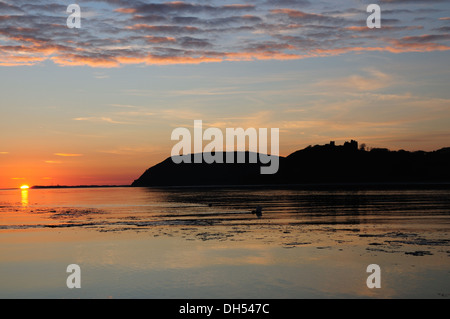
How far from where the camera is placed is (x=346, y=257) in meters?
25.6

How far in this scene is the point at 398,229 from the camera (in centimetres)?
3822

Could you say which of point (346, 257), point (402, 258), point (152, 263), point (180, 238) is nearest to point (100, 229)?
point (180, 238)

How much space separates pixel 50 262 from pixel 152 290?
10291 mm

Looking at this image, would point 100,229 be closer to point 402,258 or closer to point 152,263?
point 152,263

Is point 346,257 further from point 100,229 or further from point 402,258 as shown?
point 100,229

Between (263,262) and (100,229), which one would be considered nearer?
(263,262)
